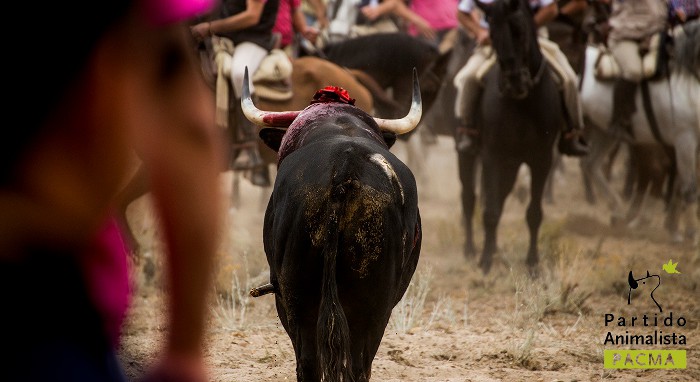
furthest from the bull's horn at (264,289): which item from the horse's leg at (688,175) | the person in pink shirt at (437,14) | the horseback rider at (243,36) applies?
the person in pink shirt at (437,14)

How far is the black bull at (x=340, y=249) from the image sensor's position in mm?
4211

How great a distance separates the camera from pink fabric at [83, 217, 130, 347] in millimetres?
1723

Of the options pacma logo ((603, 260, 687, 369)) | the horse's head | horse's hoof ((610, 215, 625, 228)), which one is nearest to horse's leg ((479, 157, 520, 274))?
the horse's head

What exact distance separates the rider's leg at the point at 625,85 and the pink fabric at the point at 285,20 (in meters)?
3.81

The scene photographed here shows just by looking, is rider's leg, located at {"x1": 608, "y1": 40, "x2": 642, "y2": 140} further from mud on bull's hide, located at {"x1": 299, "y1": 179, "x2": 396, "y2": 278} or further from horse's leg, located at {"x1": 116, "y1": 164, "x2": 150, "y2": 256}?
mud on bull's hide, located at {"x1": 299, "y1": 179, "x2": 396, "y2": 278}

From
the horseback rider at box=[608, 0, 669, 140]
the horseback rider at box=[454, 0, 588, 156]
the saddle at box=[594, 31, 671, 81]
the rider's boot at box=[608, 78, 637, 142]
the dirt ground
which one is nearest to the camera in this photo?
the dirt ground

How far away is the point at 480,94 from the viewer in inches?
407

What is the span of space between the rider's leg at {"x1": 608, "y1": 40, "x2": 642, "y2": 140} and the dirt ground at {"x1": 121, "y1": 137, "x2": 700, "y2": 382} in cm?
133

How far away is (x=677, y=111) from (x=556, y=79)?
211 cm

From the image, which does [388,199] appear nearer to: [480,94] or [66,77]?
[66,77]

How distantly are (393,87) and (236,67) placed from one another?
8.04 ft

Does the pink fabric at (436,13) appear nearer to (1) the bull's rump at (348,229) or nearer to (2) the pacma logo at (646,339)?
(2) the pacma logo at (646,339)

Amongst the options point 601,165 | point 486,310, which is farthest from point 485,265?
point 601,165

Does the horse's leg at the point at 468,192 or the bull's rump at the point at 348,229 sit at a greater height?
the bull's rump at the point at 348,229
